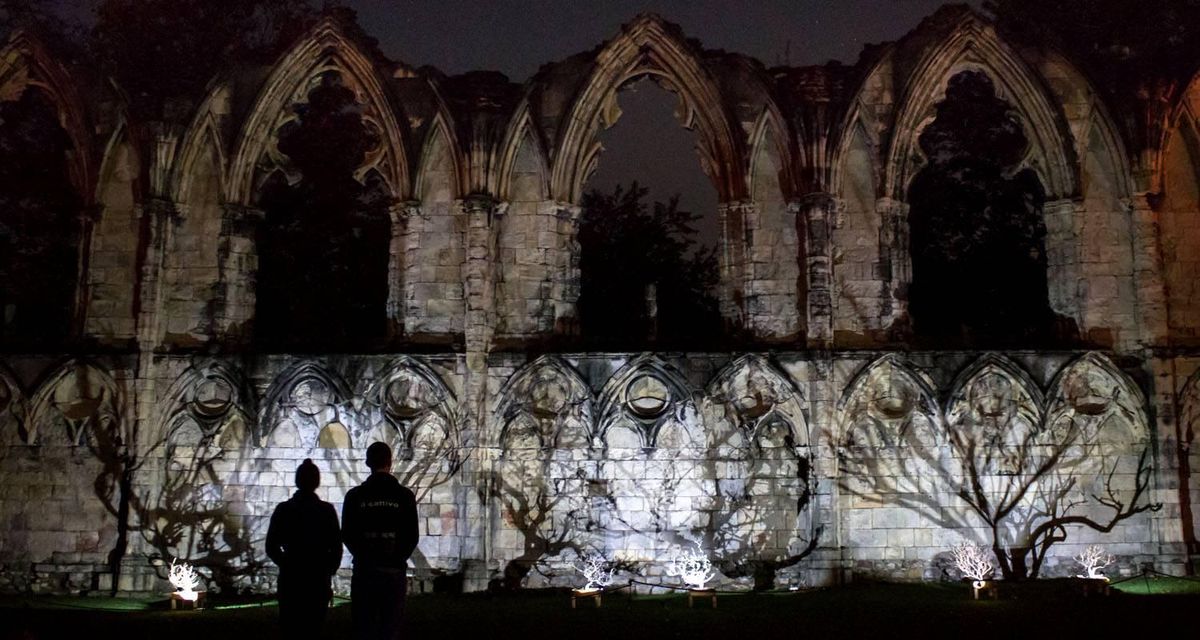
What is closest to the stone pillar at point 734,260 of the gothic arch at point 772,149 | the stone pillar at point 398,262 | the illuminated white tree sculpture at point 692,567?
the gothic arch at point 772,149

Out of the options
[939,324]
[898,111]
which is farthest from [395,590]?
[939,324]

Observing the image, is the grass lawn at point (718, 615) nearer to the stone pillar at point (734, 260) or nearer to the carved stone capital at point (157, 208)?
the stone pillar at point (734, 260)

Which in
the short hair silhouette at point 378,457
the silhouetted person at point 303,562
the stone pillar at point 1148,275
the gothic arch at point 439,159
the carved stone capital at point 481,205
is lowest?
the silhouetted person at point 303,562

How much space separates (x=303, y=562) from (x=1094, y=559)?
360 inches

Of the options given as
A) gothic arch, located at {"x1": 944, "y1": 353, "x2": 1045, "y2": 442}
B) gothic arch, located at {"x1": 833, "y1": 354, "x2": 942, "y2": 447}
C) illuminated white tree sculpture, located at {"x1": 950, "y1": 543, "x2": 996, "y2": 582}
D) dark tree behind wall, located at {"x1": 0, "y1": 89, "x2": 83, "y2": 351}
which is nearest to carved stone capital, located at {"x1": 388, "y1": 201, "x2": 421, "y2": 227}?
gothic arch, located at {"x1": 833, "y1": 354, "x2": 942, "y2": 447}

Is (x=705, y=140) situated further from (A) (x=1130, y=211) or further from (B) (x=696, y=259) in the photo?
(B) (x=696, y=259)

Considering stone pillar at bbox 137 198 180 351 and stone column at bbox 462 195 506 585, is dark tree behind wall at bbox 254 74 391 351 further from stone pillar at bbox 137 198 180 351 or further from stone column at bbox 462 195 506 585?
stone column at bbox 462 195 506 585

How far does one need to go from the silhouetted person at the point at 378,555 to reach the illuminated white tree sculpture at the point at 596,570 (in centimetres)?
577

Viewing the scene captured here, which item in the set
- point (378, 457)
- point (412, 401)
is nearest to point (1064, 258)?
point (412, 401)

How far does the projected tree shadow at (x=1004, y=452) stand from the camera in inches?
475

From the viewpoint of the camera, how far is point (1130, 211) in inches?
496

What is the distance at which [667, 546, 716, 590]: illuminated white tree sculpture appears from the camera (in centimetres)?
1143

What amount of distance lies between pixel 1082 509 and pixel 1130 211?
11.9 feet

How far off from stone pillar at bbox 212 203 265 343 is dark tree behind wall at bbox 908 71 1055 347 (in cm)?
1100
